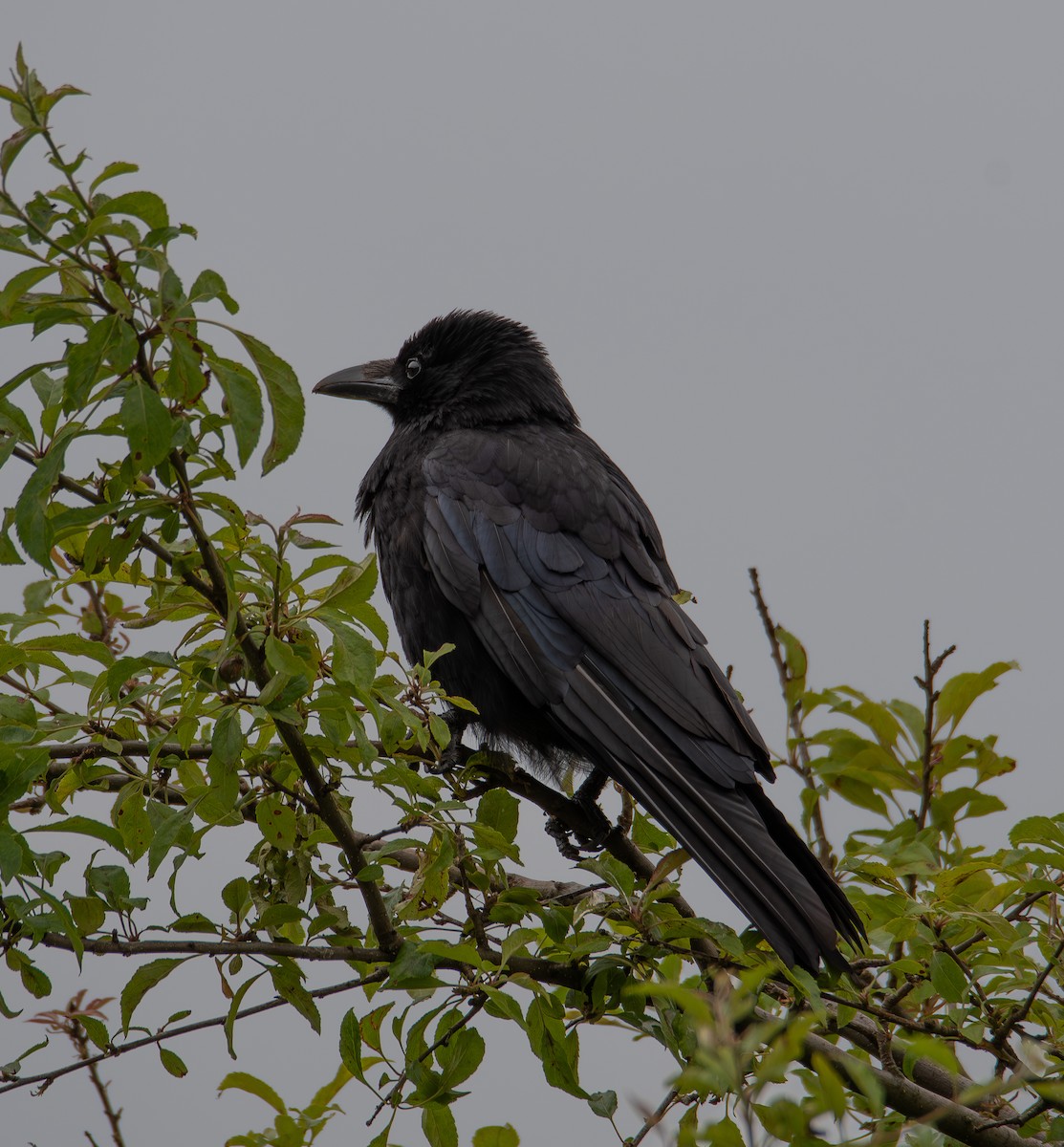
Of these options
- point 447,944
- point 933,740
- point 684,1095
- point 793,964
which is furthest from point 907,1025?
point 933,740

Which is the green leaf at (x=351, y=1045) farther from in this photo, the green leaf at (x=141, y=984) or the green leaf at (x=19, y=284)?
the green leaf at (x=19, y=284)

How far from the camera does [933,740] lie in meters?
4.28

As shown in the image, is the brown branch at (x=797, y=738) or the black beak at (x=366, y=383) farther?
the black beak at (x=366, y=383)

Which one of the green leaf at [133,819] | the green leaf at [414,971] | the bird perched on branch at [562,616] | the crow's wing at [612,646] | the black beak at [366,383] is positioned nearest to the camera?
the green leaf at [414,971]

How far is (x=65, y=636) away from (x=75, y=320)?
2.91 ft

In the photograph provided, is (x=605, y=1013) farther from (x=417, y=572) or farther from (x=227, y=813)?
(x=417, y=572)

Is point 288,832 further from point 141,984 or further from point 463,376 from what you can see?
point 463,376

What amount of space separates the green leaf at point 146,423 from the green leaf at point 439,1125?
4.91ft

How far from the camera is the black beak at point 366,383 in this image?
6023mm

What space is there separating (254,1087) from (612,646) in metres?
1.98

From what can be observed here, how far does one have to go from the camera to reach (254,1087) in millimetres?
3000

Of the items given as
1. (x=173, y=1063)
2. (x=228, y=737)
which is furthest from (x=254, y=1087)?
(x=228, y=737)

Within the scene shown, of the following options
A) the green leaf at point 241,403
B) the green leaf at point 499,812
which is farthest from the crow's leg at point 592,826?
the green leaf at point 241,403

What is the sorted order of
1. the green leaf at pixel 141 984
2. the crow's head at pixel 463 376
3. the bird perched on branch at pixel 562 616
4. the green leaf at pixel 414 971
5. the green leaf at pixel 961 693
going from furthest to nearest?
the crow's head at pixel 463 376 → the green leaf at pixel 961 693 → the bird perched on branch at pixel 562 616 → the green leaf at pixel 141 984 → the green leaf at pixel 414 971
